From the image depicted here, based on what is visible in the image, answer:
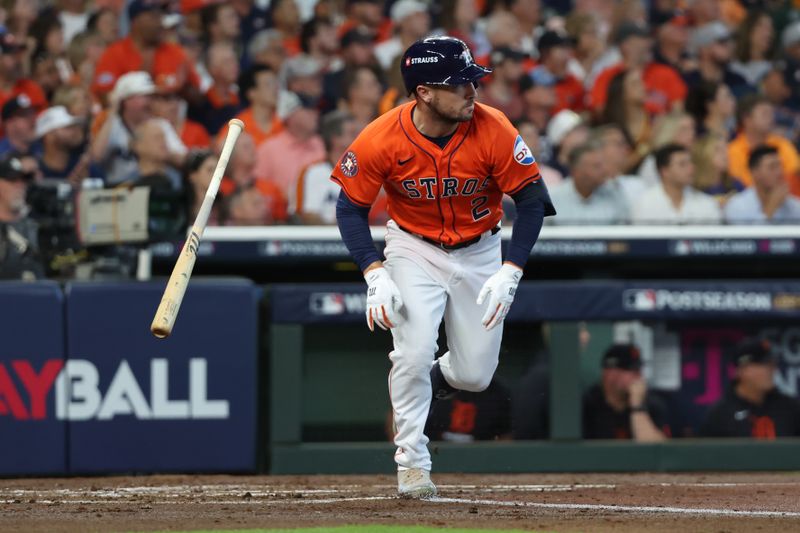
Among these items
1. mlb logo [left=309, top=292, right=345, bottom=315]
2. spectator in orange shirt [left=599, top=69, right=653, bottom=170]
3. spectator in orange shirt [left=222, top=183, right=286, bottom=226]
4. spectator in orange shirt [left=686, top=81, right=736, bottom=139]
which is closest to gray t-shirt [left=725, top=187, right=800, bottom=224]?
spectator in orange shirt [left=599, top=69, right=653, bottom=170]

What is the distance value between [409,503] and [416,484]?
13 centimetres

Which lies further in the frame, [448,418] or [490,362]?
[448,418]

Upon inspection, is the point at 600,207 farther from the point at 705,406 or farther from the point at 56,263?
the point at 56,263

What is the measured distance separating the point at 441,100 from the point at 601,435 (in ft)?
9.71

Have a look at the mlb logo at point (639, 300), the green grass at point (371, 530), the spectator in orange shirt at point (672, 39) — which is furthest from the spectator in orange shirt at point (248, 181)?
the green grass at point (371, 530)

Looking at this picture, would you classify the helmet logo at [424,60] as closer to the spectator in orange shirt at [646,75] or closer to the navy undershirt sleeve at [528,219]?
the navy undershirt sleeve at [528,219]

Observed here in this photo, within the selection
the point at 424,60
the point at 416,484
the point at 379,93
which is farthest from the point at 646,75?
the point at 416,484

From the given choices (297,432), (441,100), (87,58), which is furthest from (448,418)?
(87,58)

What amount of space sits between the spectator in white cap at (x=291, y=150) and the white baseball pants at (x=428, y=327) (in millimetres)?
3543

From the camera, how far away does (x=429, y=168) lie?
5.71 meters

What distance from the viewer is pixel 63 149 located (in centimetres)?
906

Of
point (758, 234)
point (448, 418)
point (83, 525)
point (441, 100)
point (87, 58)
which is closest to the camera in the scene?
point (83, 525)

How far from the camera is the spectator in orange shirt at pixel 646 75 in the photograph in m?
10.9

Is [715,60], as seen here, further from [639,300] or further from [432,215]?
[432,215]
